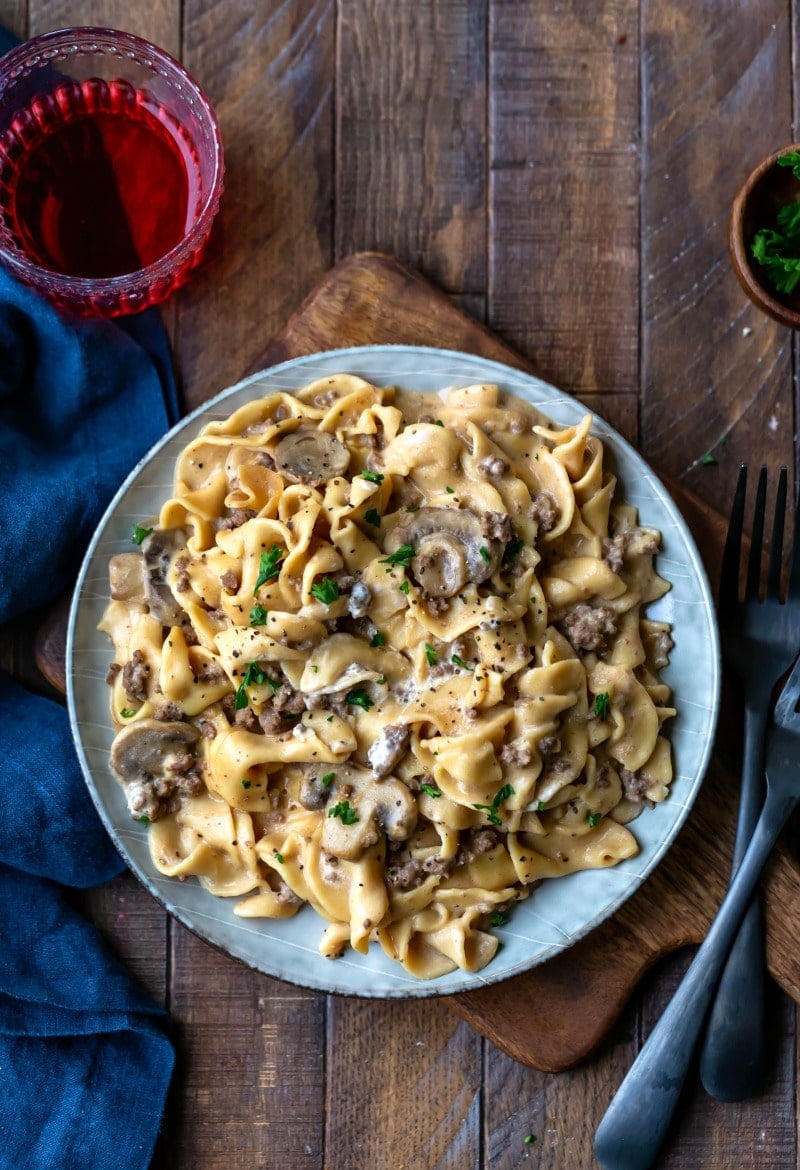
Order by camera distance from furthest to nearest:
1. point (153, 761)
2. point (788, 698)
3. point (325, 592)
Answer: point (788, 698), point (153, 761), point (325, 592)

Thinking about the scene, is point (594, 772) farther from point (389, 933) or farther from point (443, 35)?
point (443, 35)

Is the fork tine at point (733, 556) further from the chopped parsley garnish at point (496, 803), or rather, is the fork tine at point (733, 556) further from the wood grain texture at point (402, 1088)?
the wood grain texture at point (402, 1088)

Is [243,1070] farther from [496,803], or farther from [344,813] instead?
[496,803]

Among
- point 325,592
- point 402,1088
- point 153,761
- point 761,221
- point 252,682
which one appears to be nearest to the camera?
point 325,592

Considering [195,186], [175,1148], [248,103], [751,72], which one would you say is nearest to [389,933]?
[175,1148]

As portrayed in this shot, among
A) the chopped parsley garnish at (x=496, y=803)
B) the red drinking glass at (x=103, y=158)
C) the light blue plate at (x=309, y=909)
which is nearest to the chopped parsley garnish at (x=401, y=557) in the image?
the light blue plate at (x=309, y=909)

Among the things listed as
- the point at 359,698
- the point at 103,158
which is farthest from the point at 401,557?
the point at 103,158
